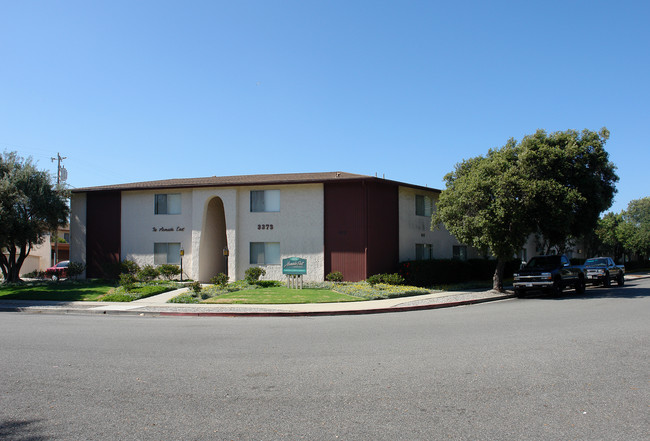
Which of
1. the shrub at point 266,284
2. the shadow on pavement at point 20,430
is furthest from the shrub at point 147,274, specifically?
the shadow on pavement at point 20,430

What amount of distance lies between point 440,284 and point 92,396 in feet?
74.6

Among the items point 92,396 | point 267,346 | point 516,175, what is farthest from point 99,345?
point 516,175

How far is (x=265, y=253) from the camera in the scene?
89.6 ft

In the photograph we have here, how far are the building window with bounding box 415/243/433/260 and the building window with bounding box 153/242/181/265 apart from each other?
45.8 ft

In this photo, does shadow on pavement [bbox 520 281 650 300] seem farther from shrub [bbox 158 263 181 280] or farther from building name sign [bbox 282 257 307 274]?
shrub [bbox 158 263 181 280]

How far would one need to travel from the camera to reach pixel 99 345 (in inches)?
383

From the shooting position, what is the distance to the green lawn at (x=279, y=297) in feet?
62.0

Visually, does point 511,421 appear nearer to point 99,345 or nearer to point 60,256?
point 99,345

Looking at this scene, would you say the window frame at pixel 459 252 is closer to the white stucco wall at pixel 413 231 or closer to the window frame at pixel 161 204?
the white stucco wall at pixel 413 231

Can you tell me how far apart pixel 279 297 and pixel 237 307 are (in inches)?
103

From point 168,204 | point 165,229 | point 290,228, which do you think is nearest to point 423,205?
point 290,228

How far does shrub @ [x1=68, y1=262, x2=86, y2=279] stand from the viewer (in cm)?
2900

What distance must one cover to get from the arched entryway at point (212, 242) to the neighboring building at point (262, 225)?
60 millimetres

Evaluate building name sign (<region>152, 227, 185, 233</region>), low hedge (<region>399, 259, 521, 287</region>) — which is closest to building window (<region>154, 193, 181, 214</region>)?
building name sign (<region>152, 227, 185, 233</region>)
